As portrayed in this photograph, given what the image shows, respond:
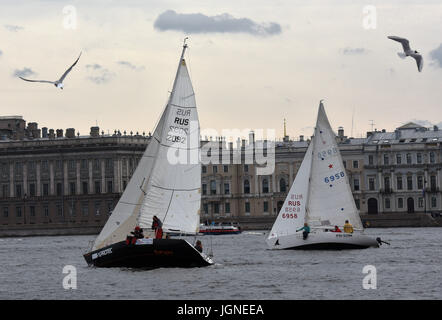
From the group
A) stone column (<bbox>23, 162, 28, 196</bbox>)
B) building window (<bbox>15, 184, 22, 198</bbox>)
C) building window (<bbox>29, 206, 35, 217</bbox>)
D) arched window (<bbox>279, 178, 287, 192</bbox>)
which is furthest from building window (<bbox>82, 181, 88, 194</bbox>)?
arched window (<bbox>279, 178, 287, 192</bbox>)

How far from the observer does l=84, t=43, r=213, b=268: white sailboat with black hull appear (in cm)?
3844

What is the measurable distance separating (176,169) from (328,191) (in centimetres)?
1376

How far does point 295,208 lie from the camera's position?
51.9 metres

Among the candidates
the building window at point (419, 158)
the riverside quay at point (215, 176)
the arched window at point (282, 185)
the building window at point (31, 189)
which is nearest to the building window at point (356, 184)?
the riverside quay at point (215, 176)

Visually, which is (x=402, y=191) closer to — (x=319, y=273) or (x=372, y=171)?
(x=372, y=171)

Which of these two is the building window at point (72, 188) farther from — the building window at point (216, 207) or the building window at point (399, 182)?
the building window at point (399, 182)

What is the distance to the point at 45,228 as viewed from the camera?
10862 centimetres

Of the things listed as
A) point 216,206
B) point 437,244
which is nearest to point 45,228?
point 216,206

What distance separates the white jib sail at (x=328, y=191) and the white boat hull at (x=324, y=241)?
0.82m

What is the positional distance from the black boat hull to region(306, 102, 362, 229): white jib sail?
489 inches

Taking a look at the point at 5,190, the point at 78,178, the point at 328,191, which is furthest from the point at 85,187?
the point at 328,191

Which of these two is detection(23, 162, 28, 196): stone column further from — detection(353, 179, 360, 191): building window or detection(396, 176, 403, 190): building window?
detection(396, 176, 403, 190): building window

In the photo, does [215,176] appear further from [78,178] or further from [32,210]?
[32,210]
